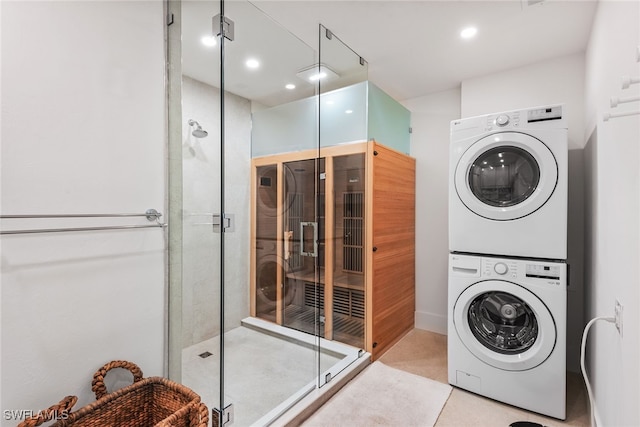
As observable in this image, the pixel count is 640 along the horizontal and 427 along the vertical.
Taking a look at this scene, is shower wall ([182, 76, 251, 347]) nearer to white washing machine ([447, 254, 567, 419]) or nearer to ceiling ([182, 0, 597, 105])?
ceiling ([182, 0, 597, 105])

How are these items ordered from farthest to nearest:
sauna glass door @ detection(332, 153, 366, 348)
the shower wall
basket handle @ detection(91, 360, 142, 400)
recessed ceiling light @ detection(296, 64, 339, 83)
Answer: sauna glass door @ detection(332, 153, 366, 348)
recessed ceiling light @ detection(296, 64, 339, 83)
the shower wall
basket handle @ detection(91, 360, 142, 400)

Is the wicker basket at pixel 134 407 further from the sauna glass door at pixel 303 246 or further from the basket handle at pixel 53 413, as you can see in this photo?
the sauna glass door at pixel 303 246

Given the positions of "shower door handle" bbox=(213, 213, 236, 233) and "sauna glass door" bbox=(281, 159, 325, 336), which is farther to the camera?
"sauna glass door" bbox=(281, 159, 325, 336)

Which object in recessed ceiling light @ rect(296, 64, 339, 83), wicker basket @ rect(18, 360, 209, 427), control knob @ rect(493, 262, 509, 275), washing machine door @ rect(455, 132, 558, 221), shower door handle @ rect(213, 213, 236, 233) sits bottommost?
wicker basket @ rect(18, 360, 209, 427)

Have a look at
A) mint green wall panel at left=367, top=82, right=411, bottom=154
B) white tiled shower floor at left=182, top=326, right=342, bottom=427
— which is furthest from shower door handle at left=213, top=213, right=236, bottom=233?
mint green wall panel at left=367, top=82, right=411, bottom=154

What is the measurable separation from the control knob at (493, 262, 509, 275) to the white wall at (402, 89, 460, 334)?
110 centimetres

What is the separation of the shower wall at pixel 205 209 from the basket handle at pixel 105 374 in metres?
0.25

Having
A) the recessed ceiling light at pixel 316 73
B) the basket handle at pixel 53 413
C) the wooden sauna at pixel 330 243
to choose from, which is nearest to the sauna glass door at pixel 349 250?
the wooden sauna at pixel 330 243

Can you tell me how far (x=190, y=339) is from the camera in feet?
5.54

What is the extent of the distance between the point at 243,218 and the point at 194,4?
1.21m

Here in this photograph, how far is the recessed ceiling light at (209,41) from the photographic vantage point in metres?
1.59

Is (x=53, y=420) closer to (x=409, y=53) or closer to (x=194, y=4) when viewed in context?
(x=194, y=4)

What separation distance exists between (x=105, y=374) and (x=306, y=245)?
4.50ft
